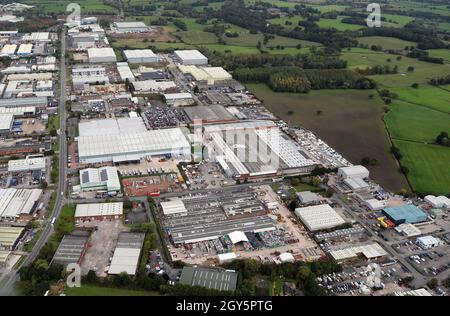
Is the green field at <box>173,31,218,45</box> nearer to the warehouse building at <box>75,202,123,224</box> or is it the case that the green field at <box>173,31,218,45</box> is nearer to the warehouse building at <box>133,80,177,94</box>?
the warehouse building at <box>133,80,177,94</box>

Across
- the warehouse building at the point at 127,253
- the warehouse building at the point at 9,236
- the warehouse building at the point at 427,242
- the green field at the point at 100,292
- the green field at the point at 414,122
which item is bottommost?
the warehouse building at the point at 427,242

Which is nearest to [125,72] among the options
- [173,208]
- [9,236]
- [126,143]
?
[126,143]

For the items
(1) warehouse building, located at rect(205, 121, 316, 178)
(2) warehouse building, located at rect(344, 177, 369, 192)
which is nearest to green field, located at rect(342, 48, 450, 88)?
(1) warehouse building, located at rect(205, 121, 316, 178)

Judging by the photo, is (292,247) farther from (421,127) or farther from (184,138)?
(421,127)

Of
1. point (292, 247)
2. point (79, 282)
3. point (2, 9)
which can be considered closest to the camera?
point (79, 282)

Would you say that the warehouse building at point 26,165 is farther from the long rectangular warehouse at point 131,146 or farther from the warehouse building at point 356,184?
the warehouse building at point 356,184

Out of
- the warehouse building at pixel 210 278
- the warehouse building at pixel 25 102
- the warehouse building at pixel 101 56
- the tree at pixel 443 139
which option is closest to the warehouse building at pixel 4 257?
the warehouse building at pixel 210 278

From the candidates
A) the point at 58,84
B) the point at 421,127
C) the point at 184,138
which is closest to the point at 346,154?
the point at 421,127
